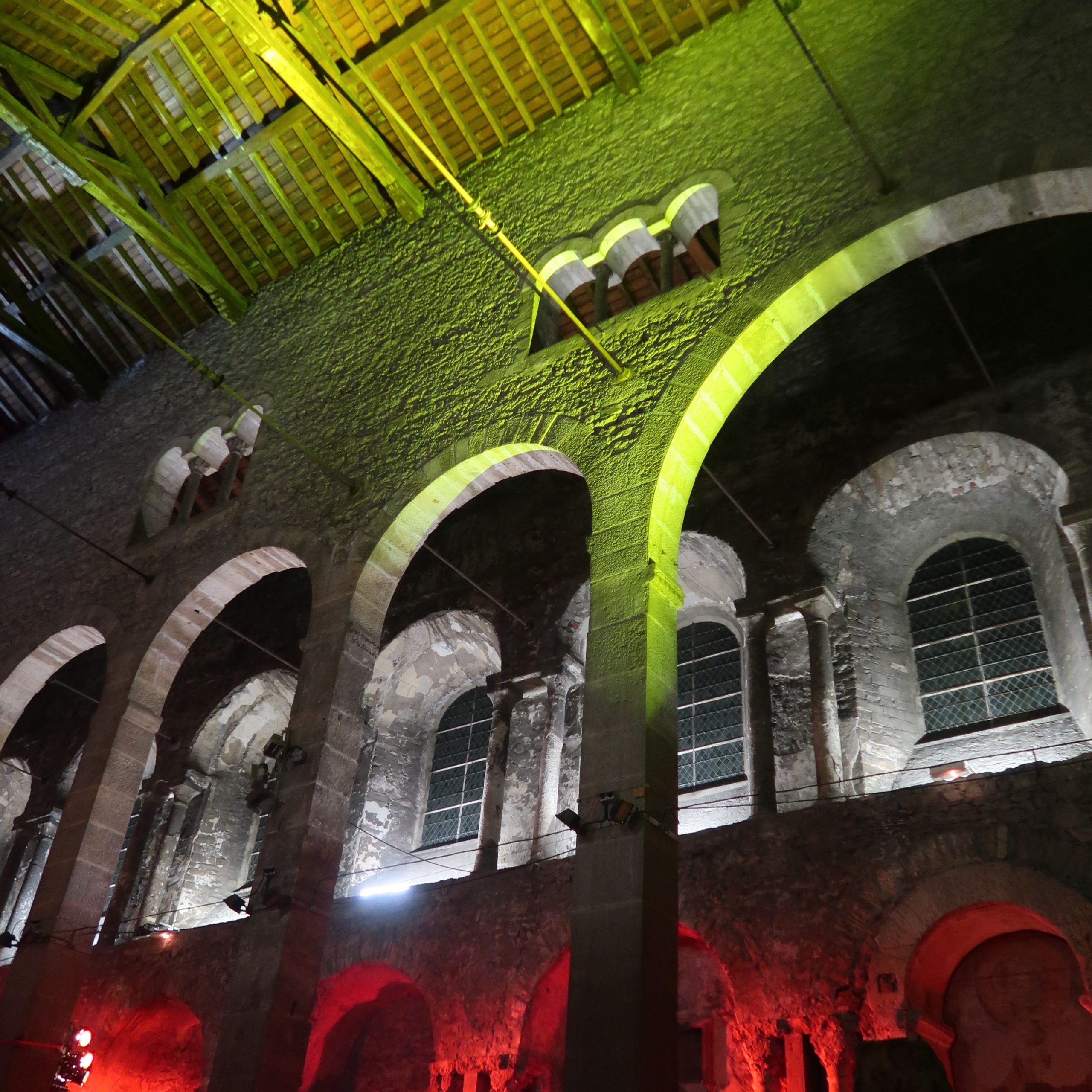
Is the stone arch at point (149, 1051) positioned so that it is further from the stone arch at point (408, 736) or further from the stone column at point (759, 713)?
the stone column at point (759, 713)

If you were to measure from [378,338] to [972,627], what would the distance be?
21.4 ft

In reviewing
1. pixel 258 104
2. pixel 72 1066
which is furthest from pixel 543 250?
pixel 72 1066

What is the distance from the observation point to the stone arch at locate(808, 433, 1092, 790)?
9.39 meters

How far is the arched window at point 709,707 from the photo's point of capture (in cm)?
1096

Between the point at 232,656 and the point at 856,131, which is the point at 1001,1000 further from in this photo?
the point at 232,656

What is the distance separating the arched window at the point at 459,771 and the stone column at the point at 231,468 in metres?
3.73

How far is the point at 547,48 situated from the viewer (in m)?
11.2

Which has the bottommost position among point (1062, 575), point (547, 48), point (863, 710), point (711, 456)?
point (863, 710)

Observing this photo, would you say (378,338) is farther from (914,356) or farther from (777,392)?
(914,356)

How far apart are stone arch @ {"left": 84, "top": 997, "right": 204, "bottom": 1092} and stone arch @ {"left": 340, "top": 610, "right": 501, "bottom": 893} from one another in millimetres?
2177

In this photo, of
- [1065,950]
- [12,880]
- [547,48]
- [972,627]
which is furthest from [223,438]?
[1065,950]

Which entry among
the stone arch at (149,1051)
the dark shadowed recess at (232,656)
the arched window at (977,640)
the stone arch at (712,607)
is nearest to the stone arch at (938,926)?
the arched window at (977,640)

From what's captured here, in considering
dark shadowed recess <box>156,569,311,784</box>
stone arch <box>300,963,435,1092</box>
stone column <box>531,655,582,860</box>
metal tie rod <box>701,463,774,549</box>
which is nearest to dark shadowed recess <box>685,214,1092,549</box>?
Answer: metal tie rod <box>701,463,774,549</box>

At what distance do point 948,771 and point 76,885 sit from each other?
7.73 meters
